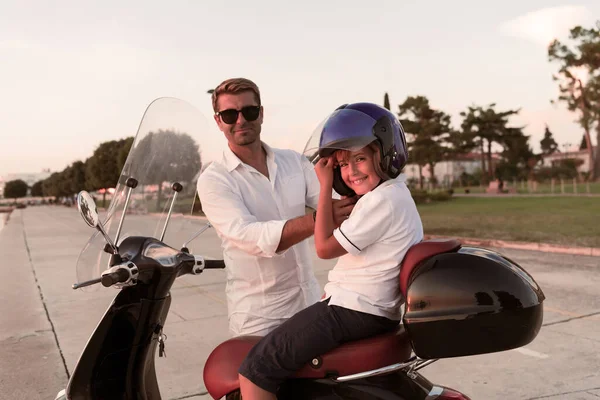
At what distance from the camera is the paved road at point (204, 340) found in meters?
Answer: 3.88

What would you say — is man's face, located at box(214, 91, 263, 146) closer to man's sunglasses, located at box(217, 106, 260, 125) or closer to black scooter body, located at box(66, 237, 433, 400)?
man's sunglasses, located at box(217, 106, 260, 125)

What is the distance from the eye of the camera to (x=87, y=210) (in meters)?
1.88

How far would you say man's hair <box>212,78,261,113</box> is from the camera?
2.24m

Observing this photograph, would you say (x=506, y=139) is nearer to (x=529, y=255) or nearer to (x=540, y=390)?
(x=529, y=255)

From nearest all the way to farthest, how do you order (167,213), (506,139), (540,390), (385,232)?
(385,232)
(167,213)
(540,390)
(506,139)

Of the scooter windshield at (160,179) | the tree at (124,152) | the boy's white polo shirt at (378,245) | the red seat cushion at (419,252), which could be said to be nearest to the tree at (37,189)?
the tree at (124,152)

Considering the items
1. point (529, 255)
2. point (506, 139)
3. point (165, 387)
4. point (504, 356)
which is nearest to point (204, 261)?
point (165, 387)

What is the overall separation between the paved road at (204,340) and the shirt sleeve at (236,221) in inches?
15.6

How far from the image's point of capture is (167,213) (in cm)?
244

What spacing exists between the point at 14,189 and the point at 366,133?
19936cm

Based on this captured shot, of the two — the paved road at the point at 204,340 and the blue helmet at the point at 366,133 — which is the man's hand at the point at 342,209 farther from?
the paved road at the point at 204,340

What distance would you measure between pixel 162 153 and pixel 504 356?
3383 millimetres

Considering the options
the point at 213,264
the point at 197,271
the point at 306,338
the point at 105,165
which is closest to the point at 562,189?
the point at 213,264

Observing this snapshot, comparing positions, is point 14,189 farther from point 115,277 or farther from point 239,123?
point 115,277
